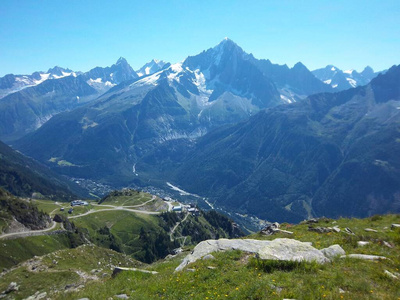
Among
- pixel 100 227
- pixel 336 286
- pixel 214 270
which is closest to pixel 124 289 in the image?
pixel 214 270

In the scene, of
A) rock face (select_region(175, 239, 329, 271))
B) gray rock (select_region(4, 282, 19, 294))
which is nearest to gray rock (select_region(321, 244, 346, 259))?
rock face (select_region(175, 239, 329, 271))

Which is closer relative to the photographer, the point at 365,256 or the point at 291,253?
the point at 291,253

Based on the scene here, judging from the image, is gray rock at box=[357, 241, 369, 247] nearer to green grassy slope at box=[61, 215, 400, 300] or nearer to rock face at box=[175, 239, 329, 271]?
green grassy slope at box=[61, 215, 400, 300]

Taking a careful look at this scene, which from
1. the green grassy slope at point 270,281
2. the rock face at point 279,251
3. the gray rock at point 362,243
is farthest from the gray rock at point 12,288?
the gray rock at point 362,243

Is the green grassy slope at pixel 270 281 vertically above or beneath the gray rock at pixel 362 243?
above

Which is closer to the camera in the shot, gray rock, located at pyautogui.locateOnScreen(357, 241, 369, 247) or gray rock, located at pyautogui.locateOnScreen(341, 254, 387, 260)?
gray rock, located at pyautogui.locateOnScreen(341, 254, 387, 260)

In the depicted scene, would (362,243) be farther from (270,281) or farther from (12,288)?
(12,288)

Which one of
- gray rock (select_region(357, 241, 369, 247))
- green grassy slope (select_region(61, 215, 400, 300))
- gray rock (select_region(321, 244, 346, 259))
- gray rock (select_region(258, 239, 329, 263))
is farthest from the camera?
gray rock (select_region(357, 241, 369, 247))

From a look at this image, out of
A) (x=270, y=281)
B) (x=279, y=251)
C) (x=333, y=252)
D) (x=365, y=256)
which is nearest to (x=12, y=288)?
(x=279, y=251)

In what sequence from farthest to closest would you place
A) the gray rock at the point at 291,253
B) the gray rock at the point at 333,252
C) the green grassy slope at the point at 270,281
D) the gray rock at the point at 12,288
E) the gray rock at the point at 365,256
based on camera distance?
the gray rock at the point at 12,288, the gray rock at the point at 333,252, the gray rock at the point at 365,256, the gray rock at the point at 291,253, the green grassy slope at the point at 270,281

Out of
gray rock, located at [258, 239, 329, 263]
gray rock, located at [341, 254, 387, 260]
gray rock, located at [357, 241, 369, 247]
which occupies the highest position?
gray rock, located at [258, 239, 329, 263]

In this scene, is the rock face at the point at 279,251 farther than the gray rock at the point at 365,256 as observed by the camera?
No

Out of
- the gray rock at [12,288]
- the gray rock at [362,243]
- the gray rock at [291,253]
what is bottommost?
the gray rock at [12,288]

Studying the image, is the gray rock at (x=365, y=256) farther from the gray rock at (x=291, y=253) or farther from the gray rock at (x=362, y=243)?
the gray rock at (x=362, y=243)
